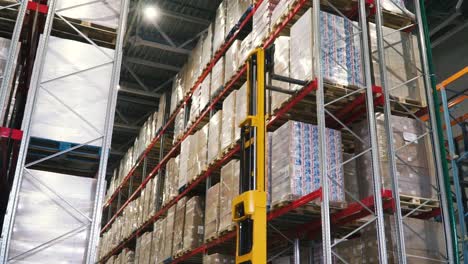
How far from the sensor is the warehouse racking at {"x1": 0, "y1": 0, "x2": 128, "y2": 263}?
19.1 feet

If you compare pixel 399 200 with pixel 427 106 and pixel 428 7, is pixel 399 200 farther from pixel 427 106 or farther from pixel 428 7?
pixel 428 7

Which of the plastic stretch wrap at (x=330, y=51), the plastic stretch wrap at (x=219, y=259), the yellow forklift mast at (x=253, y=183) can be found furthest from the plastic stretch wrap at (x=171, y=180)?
the yellow forklift mast at (x=253, y=183)

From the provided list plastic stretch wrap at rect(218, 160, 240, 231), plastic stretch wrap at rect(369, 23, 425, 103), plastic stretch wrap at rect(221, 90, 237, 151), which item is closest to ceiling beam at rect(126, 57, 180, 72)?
plastic stretch wrap at rect(221, 90, 237, 151)

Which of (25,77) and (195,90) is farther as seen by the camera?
(195,90)

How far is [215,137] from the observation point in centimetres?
941

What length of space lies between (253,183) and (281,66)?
9.58 ft

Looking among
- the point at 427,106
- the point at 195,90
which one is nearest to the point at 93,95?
the point at 427,106

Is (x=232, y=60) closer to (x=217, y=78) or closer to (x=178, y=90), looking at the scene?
(x=217, y=78)

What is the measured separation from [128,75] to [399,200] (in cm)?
1109

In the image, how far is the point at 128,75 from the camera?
15.8m

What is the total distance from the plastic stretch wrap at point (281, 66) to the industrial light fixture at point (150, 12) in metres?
5.66

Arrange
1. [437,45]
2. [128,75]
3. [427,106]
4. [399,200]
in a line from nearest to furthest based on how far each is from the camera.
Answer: [399,200]
[427,106]
[437,45]
[128,75]

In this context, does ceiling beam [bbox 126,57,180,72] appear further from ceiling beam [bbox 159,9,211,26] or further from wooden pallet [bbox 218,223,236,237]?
wooden pallet [bbox 218,223,236,237]

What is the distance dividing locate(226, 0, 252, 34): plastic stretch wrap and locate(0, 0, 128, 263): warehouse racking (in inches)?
117
